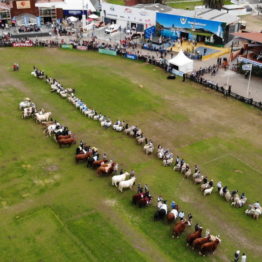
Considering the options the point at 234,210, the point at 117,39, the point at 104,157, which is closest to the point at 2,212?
the point at 104,157

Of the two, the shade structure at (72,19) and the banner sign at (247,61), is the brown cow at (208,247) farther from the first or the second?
the shade structure at (72,19)

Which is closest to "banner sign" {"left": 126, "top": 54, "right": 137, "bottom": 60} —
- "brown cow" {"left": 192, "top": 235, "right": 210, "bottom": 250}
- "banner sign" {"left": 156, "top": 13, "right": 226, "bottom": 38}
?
"banner sign" {"left": 156, "top": 13, "right": 226, "bottom": 38}

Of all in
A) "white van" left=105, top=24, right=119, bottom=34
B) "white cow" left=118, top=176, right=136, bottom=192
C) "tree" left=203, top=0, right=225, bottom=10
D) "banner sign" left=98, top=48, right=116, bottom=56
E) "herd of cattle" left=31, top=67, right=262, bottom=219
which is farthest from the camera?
"tree" left=203, top=0, right=225, bottom=10

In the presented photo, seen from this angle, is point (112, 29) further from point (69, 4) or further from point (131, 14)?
point (69, 4)

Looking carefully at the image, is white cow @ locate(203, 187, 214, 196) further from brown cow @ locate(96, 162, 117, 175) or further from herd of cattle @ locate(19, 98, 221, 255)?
brown cow @ locate(96, 162, 117, 175)

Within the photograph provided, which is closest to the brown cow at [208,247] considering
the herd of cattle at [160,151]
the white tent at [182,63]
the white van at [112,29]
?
the herd of cattle at [160,151]

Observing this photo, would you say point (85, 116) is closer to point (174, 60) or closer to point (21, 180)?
point (21, 180)
